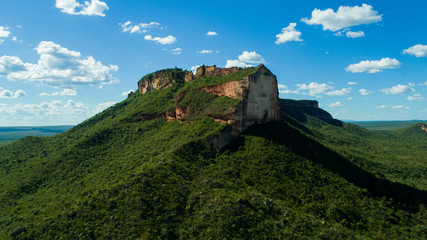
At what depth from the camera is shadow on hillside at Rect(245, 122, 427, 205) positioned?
47406 mm

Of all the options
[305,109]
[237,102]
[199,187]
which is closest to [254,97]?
[237,102]

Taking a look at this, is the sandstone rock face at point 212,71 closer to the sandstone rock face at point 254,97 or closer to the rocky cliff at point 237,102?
the rocky cliff at point 237,102

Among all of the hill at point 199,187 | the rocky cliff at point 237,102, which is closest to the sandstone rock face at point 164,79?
the hill at point 199,187

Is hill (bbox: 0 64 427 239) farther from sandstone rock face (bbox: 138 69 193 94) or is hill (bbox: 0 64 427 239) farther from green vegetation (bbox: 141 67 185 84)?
green vegetation (bbox: 141 67 185 84)

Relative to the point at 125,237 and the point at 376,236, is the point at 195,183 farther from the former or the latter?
the point at 376,236

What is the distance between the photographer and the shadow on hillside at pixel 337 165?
47.4 meters

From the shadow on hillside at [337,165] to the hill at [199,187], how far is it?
0.87 ft

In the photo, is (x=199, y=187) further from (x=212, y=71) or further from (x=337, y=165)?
(x=212, y=71)

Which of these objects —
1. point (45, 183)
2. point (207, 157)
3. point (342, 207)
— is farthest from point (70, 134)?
point (342, 207)

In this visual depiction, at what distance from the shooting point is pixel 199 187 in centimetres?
3578

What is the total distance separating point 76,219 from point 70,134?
59892mm

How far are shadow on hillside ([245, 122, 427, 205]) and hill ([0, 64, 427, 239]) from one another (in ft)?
0.87

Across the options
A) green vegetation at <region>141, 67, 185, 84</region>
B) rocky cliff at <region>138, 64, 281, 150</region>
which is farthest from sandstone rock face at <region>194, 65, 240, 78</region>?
green vegetation at <region>141, 67, 185, 84</region>

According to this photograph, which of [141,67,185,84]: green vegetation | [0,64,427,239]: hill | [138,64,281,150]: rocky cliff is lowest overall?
[0,64,427,239]: hill
